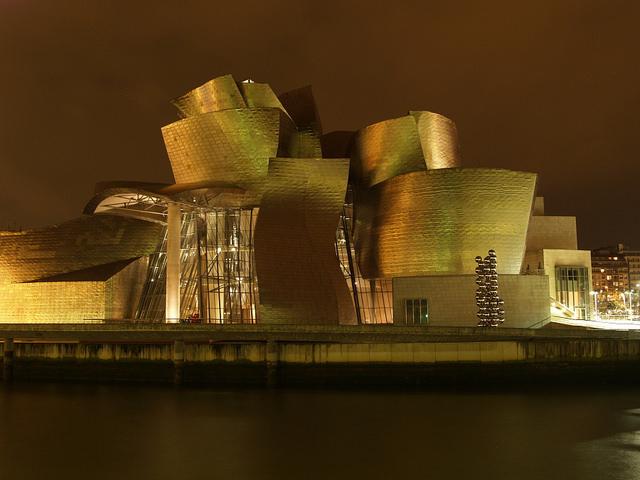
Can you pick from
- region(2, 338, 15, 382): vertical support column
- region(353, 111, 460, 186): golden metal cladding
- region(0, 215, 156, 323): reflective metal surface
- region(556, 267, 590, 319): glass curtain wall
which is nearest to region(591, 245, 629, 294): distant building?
region(556, 267, 590, 319): glass curtain wall

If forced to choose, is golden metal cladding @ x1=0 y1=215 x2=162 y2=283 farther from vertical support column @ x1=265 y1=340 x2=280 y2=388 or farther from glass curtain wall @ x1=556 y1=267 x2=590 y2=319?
glass curtain wall @ x1=556 y1=267 x2=590 y2=319

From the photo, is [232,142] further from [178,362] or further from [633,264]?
[633,264]

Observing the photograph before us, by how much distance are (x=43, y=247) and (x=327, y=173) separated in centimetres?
1645

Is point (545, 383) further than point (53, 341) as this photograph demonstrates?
No

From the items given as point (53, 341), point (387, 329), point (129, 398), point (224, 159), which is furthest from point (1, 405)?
point (224, 159)

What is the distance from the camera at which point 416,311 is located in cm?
3550

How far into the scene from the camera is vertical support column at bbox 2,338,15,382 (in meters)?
29.1

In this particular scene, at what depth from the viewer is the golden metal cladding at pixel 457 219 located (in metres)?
36.4

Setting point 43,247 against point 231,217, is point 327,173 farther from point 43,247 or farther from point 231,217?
point 43,247

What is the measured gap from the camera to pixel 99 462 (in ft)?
55.6

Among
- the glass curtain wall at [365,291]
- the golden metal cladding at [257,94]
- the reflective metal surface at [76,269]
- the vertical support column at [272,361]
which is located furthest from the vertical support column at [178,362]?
the golden metal cladding at [257,94]

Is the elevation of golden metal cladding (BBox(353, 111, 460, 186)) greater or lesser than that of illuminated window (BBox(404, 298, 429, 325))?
greater

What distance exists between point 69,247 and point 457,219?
21.3m

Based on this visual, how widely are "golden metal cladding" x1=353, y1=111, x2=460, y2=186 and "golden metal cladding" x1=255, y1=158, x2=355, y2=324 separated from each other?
18.4ft
